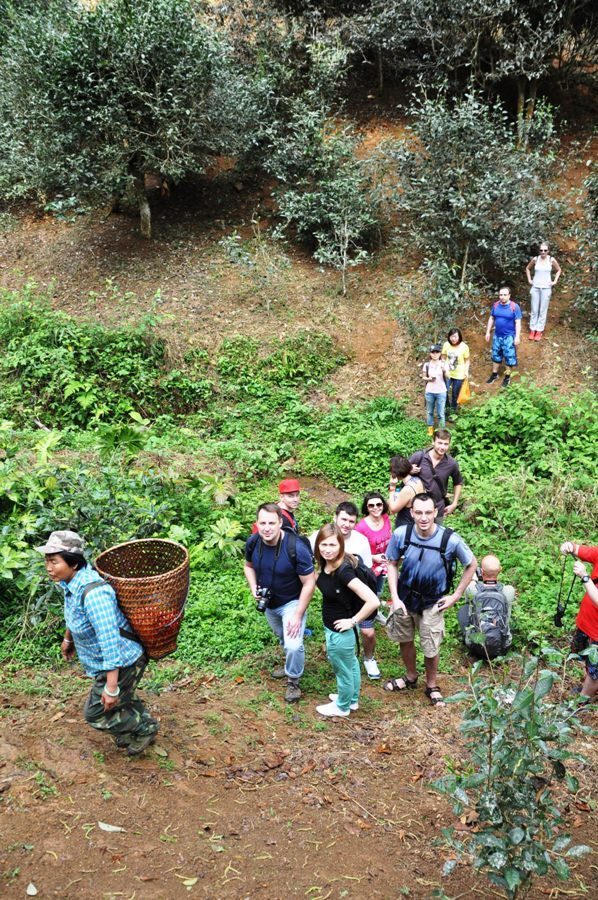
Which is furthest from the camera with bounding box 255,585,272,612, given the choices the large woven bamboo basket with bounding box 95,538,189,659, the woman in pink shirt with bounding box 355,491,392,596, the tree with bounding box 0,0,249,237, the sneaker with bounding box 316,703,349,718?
the tree with bounding box 0,0,249,237

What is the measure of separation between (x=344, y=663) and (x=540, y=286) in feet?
28.0

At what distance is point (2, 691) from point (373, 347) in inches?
337

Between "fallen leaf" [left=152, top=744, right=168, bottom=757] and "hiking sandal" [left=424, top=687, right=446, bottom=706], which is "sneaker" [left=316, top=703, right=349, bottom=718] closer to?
"hiking sandal" [left=424, top=687, right=446, bottom=706]

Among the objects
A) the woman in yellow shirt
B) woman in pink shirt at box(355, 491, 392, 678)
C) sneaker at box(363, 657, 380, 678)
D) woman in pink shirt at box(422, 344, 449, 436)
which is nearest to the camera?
sneaker at box(363, 657, 380, 678)

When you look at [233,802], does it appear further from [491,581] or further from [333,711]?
[491,581]

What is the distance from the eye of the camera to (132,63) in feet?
38.5

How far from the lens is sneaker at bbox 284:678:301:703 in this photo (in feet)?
18.0

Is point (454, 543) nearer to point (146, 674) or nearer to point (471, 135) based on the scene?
point (146, 674)

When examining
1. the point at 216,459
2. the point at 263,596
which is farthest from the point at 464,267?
the point at 263,596

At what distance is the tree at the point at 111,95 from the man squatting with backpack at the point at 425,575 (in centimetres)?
1001

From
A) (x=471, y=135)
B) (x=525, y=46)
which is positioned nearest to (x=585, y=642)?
(x=471, y=135)

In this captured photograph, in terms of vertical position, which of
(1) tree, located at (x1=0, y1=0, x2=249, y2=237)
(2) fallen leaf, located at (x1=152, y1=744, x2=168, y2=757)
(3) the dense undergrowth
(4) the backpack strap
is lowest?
(3) the dense undergrowth

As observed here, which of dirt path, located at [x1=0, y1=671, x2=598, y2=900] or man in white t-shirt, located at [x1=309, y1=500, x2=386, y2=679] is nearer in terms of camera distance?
dirt path, located at [x1=0, y1=671, x2=598, y2=900]

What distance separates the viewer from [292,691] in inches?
217
